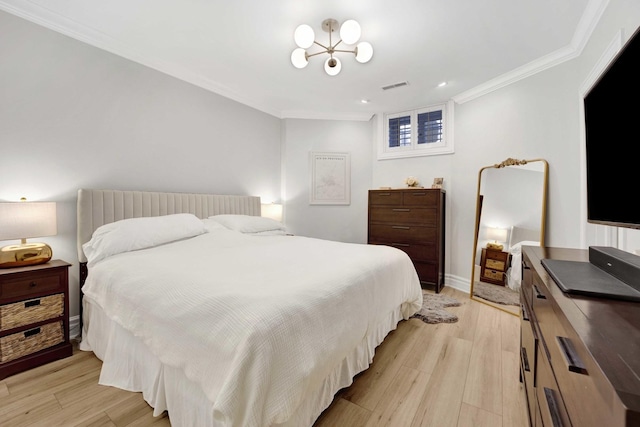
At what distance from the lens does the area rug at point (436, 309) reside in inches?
101

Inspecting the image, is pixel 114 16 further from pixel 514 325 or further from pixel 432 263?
pixel 514 325

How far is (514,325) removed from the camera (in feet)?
8.15

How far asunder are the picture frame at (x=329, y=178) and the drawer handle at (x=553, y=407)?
3643 millimetres

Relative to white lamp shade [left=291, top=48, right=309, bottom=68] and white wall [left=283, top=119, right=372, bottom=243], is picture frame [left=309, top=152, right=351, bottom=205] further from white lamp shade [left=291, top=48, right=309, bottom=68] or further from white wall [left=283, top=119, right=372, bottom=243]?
white lamp shade [left=291, top=48, right=309, bottom=68]

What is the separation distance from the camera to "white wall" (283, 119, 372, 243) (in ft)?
14.0

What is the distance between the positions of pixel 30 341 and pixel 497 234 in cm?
419

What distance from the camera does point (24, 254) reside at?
1867 millimetres

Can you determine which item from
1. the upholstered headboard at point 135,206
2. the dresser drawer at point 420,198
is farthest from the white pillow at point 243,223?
the dresser drawer at point 420,198

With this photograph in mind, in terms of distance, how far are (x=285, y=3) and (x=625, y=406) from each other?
8.22ft

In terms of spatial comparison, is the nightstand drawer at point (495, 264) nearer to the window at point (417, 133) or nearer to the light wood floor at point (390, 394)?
the light wood floor at point (390, 394)

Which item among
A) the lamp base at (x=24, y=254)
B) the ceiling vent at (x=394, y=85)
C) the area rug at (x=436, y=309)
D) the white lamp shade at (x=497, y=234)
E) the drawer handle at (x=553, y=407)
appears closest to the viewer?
the drawer handle at (x=553, y=407)

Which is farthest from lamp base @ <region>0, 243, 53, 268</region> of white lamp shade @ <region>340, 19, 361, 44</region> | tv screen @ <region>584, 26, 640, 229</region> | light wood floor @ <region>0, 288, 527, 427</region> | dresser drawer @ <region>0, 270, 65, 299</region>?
tv screen @ <region>584, 26, 640, 229</region>

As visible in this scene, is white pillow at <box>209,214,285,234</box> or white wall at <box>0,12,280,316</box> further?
white pillow at <box>209,214,285,234</box>

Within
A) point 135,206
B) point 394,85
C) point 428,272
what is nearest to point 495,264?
point 428,272
